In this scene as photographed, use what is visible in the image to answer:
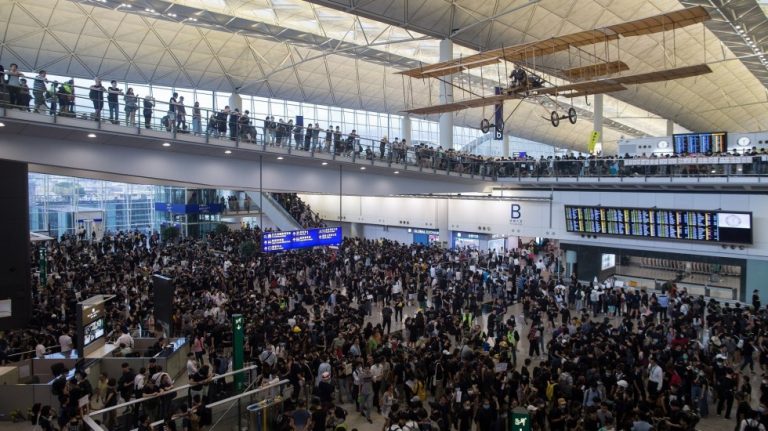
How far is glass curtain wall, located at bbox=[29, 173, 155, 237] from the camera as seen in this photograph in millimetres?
33375

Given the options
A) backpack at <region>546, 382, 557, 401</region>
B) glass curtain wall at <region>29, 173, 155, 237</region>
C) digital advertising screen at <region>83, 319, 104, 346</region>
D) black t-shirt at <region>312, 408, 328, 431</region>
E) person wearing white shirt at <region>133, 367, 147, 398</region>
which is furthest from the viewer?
glass curtain wall at <region>29, 173, 155, 237</region>

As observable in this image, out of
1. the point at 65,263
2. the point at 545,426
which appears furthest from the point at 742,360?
the point at 65,263

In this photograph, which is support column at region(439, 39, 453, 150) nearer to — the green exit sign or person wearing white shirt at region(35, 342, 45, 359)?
person wearing white shirt at region(35, 342, 45, 359)

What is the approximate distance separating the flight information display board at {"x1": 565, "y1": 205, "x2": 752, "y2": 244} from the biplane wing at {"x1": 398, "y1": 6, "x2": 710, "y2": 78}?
690cm

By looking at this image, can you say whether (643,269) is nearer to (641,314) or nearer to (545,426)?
(641,314)

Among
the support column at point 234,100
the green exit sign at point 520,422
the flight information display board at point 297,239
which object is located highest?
the support column at point 234,100

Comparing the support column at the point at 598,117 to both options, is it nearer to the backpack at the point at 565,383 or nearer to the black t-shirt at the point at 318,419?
the backpack at the point at 565,383

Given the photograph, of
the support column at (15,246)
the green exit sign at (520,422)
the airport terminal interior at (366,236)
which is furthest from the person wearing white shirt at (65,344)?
the green exit sign at (520,422)

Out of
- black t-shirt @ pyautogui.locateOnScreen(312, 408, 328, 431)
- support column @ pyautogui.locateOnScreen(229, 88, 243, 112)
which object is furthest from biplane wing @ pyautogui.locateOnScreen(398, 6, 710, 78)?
support column @ pyautogui.locateOnScreen(229, 88, 243, 112)

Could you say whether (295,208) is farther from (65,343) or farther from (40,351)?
(40,351)

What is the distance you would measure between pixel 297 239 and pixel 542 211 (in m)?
13.5

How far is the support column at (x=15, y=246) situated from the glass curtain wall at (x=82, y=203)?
2026 centimetres

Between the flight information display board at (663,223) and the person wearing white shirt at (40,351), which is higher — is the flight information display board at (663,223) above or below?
above

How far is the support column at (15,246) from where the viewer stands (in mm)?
13359
